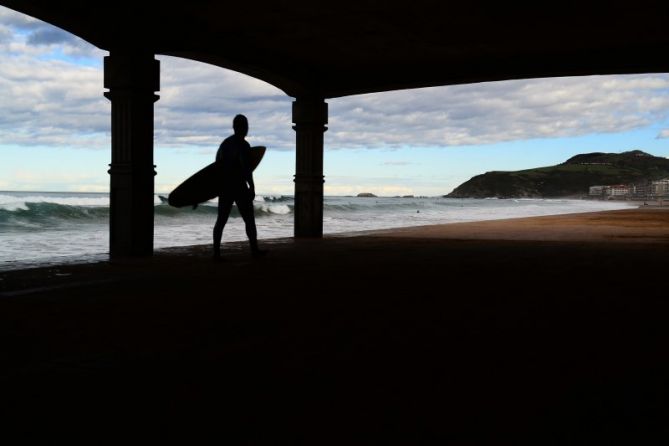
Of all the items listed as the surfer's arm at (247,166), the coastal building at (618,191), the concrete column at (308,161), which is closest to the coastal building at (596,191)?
the coastal building at (618,191)

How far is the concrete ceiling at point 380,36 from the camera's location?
7906 mm

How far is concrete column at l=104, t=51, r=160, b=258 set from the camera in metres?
8.33

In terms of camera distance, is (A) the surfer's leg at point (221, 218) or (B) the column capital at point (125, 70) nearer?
(A) the surfer's leg at point (221, 218)

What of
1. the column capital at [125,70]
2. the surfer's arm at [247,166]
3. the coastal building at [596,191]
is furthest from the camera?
the coastal building at [596,191]

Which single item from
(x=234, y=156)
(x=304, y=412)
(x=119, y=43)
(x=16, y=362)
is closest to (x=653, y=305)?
(x=304, y=412)

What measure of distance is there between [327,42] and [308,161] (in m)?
3.31

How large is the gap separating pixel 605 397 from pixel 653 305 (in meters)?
2.57

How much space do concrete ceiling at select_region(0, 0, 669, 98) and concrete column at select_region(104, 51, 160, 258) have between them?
30 cm

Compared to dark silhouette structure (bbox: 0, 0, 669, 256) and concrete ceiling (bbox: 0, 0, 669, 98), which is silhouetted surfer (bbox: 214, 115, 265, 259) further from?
concrete ceiling (bbox: 0, 0, 669, 98)

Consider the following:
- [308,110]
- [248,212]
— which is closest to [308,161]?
[308,110]

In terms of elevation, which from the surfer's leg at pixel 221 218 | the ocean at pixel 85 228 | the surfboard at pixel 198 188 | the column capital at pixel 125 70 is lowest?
the ocean at pixel 85 228

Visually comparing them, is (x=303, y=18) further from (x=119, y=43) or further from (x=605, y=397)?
(x=605, y=397)

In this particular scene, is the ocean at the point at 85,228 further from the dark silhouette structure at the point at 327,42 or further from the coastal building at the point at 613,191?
the coastal building at the point at 613,191

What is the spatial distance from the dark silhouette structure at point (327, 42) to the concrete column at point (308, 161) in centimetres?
86
